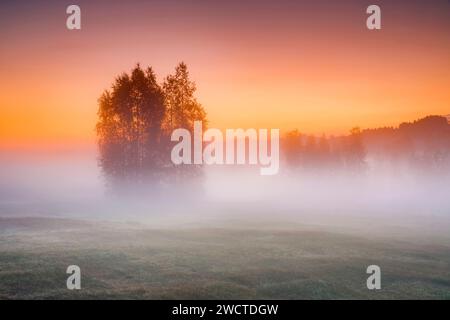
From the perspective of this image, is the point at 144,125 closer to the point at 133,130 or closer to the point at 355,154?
the point at 133,130

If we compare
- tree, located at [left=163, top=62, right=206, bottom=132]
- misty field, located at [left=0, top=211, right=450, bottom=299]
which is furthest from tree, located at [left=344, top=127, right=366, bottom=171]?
misty field, located at [left=0, top=211, right=450, bottom=299]

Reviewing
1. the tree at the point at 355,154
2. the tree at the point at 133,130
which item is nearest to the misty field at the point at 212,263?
the tree at the point at 133,130

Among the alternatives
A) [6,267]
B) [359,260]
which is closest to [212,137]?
[359,260]

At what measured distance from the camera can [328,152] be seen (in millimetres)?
136125

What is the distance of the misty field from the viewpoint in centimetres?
2136

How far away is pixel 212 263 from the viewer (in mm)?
27578

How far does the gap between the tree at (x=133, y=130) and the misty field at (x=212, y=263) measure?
59.8 feet

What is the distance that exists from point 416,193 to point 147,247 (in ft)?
397

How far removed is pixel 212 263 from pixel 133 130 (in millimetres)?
37932

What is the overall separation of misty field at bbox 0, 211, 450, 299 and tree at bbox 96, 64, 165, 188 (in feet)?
59.8

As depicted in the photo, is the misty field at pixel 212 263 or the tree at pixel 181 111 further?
the tree at pixel 181 111

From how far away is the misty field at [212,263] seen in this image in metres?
21.4

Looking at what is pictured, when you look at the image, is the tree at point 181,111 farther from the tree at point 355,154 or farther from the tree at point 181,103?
the tree at point 355,154

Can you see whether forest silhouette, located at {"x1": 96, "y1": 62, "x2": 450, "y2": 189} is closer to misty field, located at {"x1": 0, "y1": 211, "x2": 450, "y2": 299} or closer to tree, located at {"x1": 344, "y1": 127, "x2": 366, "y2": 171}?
misty field, located at {"x1": 0, "y1": 211, "x2": 450, "y2": 299}
